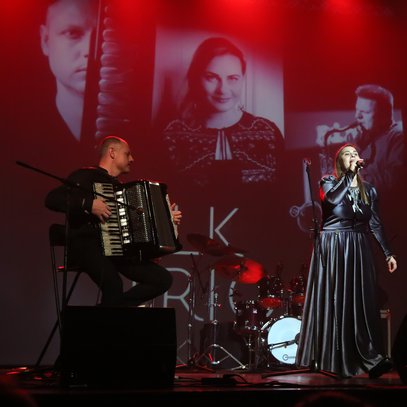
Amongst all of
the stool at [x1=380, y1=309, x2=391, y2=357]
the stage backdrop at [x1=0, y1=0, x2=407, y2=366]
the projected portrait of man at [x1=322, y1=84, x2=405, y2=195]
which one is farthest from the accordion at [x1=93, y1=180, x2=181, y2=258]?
the projected portrait of man at [x1=322, y1=84, x2=405, y2=195]

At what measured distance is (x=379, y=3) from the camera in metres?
8.59

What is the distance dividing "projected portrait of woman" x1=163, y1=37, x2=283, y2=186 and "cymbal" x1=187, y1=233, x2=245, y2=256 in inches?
46.9

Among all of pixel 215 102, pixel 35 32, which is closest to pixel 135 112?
pixel 215 102

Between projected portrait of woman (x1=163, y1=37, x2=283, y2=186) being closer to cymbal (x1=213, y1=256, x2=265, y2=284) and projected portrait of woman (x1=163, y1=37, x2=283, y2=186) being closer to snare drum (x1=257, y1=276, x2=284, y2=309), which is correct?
cymbal (x1=213, y1=256, x2=265, y2=284)

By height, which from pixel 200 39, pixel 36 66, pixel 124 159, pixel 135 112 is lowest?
pixel 124 159

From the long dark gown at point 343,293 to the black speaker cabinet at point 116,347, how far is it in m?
1.85

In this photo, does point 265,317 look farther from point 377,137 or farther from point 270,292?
point 377,137

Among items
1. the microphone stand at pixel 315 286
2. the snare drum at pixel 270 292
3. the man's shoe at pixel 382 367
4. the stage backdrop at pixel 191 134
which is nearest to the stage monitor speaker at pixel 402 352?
the microphone stand at pixel 315 286

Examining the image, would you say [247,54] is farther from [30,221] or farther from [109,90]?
[30,221]

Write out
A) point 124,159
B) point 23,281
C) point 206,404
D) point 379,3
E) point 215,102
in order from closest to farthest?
point 206,404, point 124,159, point 23,281, point 215,102, point 379,3

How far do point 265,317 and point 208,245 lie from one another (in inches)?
53.0

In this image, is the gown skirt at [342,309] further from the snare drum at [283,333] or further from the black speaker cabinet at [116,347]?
the black speaker cabinet at [116,347]

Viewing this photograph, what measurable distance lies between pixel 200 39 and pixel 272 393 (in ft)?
18.3

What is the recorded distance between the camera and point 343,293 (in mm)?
5312
